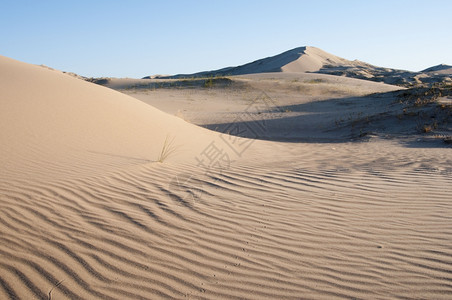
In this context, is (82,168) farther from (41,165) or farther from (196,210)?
(196,210)

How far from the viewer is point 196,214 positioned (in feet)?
11.0

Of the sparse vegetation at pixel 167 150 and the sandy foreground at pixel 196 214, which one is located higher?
the sparse vegetation at pixel 167 150

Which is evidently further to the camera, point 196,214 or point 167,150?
A: point 167,150

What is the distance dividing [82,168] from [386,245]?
365cm

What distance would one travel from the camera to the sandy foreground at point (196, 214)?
89.0 inches

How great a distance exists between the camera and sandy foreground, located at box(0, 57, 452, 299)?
89.0 inches

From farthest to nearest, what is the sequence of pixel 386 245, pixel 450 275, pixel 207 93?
pixel 207 93 < pixel 386 245 < pixel 450 275

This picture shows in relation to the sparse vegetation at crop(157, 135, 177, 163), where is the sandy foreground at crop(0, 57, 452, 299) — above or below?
below

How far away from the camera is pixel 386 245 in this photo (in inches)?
109

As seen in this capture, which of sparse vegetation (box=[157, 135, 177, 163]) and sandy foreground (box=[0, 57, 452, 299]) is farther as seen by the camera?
sparse vegetation (box=[157, 135, 177, 163])

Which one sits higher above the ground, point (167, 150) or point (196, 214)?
point (167, 150)

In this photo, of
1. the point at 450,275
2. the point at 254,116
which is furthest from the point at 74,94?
the point at 254,116

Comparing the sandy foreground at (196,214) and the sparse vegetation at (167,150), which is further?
the sparse vegetation at (167,150)

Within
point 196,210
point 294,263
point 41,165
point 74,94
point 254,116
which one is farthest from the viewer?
point 254,116
